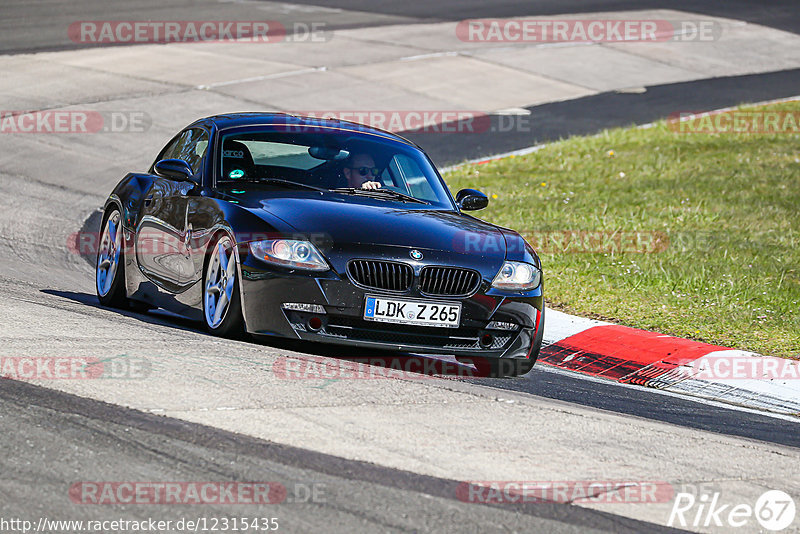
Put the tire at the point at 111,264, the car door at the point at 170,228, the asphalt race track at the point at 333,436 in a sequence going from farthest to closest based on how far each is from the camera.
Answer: the tire at the point at 111,264
the car door at the point at 170,228
the asphalt race track at the point at 333,436

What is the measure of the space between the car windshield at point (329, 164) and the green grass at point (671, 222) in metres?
2.33

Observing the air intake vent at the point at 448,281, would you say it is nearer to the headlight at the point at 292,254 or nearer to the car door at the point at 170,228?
the headlight at the point at 292,254

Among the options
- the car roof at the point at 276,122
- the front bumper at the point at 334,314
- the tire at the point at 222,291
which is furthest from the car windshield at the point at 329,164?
the front bumper at the point at 334,314

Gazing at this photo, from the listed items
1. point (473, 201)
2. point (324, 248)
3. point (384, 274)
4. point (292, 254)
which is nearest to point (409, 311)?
point (384, 274)

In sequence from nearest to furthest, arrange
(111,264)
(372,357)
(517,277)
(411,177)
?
1. (517,277)
2. (372,357)
3. (411,177)
4. (111,264)

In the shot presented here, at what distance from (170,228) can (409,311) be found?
2.04 m

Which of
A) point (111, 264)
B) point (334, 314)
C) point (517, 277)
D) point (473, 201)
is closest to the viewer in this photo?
point (334, 314)

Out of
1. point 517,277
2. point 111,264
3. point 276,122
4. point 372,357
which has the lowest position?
point 372,357

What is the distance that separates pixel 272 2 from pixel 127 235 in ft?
80.8

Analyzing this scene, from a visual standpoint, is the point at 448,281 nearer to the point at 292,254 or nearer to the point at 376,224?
the point at 376,224

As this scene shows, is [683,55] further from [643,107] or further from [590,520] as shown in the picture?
[590,520]

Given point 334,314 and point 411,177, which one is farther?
point 411,177

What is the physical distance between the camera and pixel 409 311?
6.96m

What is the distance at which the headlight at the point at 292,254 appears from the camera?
6.92 meters
